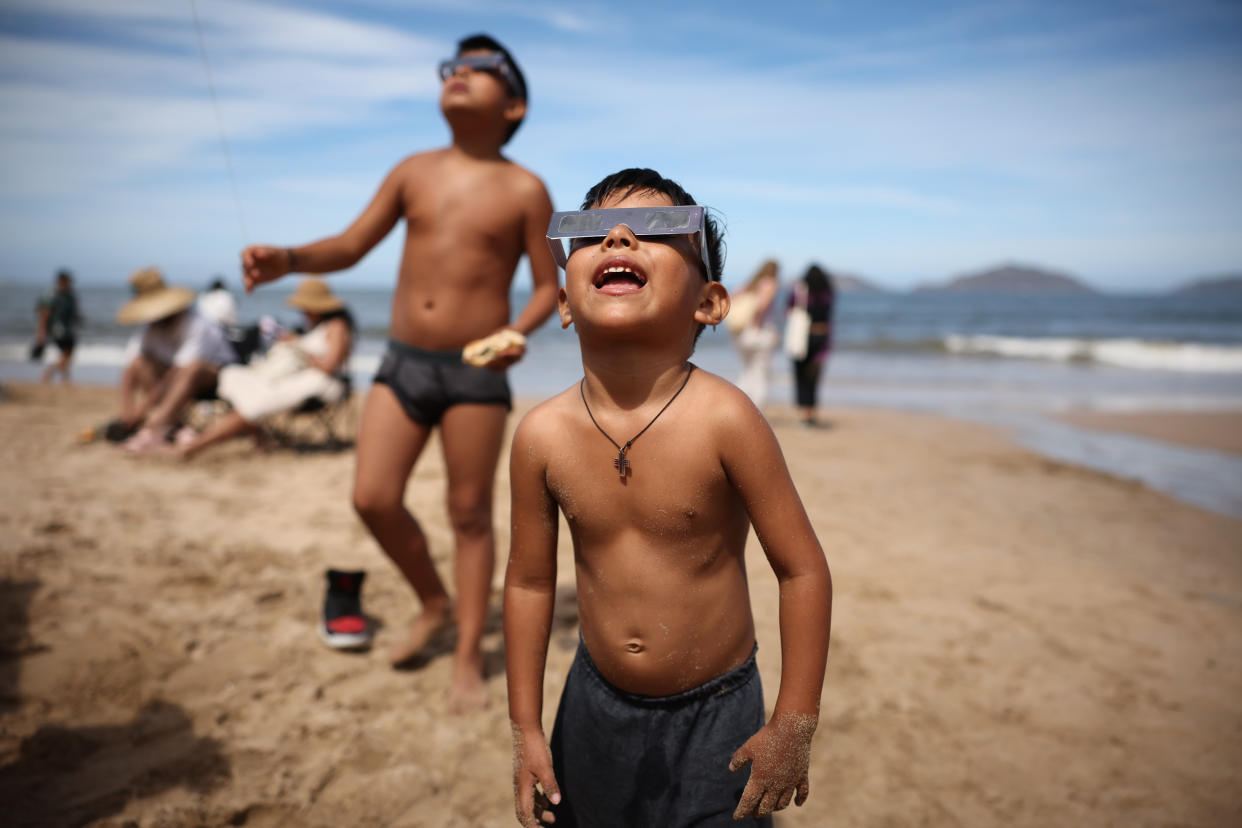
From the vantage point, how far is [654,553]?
1.54 metres

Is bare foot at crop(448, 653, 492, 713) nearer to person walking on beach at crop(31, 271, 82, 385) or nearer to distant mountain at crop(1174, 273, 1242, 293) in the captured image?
person walking on beach at crop(31, 271, 82, 385)

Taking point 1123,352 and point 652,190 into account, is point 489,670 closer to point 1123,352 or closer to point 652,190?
point 652,190

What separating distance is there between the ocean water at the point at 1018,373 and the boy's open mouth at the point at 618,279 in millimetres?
269

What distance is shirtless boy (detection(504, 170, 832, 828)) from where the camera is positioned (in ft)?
4.67

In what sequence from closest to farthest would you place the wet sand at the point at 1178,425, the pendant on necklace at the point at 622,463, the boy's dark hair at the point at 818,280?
the pendant on necklace at the point at 622,463, the boy's dark hair at the point at 818,280, the wet sand at the point at 1178,425

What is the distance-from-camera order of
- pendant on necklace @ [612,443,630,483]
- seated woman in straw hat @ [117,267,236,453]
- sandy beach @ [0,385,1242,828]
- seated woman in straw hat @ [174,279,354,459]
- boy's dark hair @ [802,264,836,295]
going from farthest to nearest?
boy's dark hair @ [802,264,836,295], seated woman in straw hat @ [117,267,236,453], seated woman in straw hat @ [174,279,354,459], sandy beach @ [0,385,1242,828], pendant on necklace @ [612,443,630,483]

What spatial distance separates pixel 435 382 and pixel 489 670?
134 cm

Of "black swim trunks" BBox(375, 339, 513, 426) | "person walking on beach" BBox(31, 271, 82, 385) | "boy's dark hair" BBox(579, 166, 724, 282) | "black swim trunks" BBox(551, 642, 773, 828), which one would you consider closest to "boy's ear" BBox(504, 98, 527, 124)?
"black swim trunks" BBox(375, 339, 513, 426)

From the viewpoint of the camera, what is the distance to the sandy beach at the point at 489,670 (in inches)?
103

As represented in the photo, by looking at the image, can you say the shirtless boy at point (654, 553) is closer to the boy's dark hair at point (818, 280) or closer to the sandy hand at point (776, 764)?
the sandy hand at point (776, 764)

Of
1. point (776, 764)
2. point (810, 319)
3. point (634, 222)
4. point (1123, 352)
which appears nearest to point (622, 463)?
point (634, 222)

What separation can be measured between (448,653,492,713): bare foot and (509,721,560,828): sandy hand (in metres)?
1.58

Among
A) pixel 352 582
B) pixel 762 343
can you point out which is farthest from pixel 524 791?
pixel 762 343

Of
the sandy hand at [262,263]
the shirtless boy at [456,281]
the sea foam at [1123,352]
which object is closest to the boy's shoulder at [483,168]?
the shirtless boy at [456,281]
